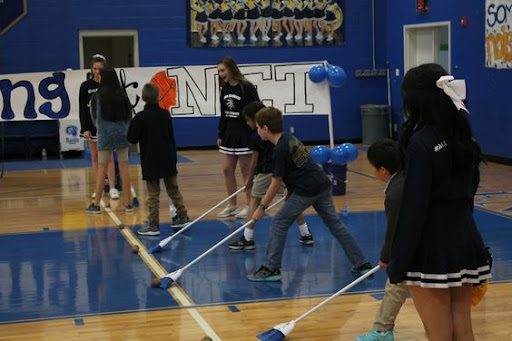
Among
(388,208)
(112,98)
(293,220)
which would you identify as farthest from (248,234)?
(388,208)

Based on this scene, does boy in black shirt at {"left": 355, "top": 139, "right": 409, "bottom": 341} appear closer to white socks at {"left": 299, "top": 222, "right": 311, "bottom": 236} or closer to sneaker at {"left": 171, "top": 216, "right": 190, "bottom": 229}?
white socks at {"left": 299, "top": 222, "right": 311, "bottom": 236}

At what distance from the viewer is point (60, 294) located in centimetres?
682

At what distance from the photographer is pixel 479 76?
15.2m

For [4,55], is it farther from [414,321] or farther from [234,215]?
[414,321]

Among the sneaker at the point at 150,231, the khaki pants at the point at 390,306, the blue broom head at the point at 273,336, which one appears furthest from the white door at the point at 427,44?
the blue broom head at the point at 273,336

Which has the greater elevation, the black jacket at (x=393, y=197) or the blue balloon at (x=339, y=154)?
the black jacket at (x=393, y=197)

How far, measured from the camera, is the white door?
54.6ft

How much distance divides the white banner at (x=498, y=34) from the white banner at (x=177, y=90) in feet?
10.3

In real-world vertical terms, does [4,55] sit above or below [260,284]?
above

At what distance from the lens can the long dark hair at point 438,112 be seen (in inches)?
139

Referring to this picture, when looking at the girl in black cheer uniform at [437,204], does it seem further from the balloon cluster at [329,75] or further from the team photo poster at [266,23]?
the team photo poster at [266,23]

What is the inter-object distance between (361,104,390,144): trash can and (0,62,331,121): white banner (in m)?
4.54

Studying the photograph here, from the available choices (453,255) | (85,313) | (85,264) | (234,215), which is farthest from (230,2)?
(453,255)

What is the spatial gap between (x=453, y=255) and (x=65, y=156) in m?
13.8
